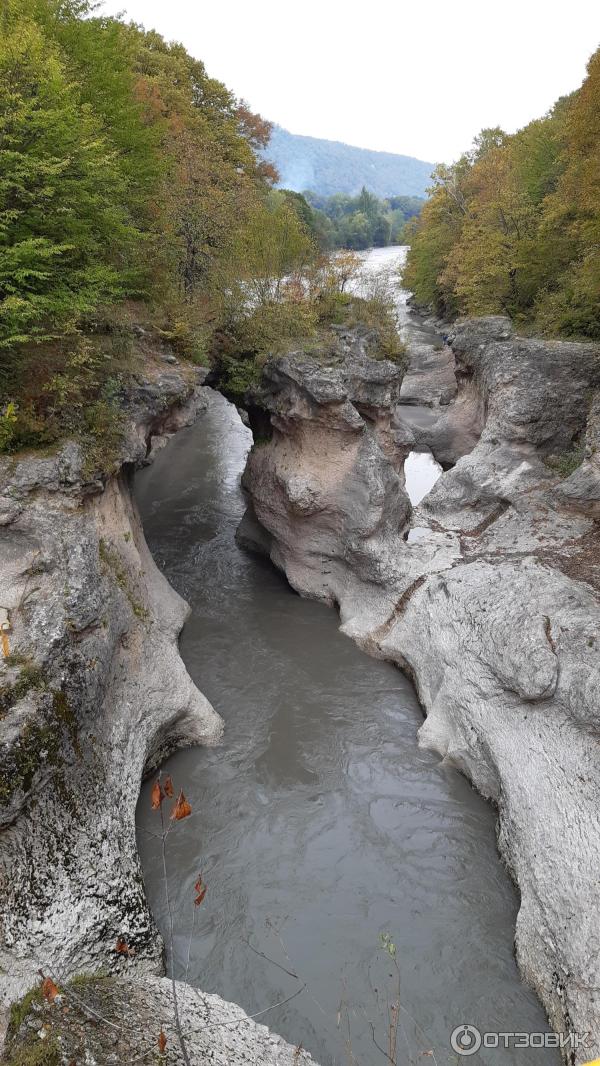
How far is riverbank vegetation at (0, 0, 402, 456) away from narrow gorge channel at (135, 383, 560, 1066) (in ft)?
19.4

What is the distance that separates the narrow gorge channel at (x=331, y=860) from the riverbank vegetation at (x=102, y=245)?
5915 mm

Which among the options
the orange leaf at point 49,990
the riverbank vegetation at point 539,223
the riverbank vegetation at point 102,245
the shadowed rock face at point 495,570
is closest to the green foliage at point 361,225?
the riverbank vegetation at point 539,223

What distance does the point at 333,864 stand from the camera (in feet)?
27.1

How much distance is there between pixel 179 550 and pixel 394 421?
7601 millimetres

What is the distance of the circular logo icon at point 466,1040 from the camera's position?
6.30m

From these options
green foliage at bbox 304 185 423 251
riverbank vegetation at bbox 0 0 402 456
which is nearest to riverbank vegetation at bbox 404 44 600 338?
riverbank vegetation at bbox 0 0 402 456

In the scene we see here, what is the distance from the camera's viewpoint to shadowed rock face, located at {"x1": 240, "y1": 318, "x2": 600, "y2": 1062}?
7410 mm

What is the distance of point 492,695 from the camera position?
9797 millimetres

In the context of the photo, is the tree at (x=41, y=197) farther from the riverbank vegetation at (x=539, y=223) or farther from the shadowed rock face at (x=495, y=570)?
the riverbank vegetation at (x=539, y=223)

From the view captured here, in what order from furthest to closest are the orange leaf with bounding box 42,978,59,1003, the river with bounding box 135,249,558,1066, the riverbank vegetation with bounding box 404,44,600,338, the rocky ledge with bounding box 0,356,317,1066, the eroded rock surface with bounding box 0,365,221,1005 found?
the riverbank vegetation with bounding box 404,44,600,338
the river with bounding box 135,249,558,1066
the eroded rock surface with bounding box 0,365,221,1005
the rocky ledge with bounding box 0,356,317,1066
the orange leaf with bounding box 42,978,59,1003

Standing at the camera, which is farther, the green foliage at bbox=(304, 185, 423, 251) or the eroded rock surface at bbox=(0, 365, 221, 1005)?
the green foliage at bbox=(304, 185, 423, 251)

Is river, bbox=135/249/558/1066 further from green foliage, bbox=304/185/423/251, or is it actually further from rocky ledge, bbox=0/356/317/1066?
green foliage, bbox=304/185/423/251

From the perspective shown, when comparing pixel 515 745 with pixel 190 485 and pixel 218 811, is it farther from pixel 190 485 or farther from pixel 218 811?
pixel 190 485

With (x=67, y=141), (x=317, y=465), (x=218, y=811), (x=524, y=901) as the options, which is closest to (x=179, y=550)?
(x=317, y=465)
